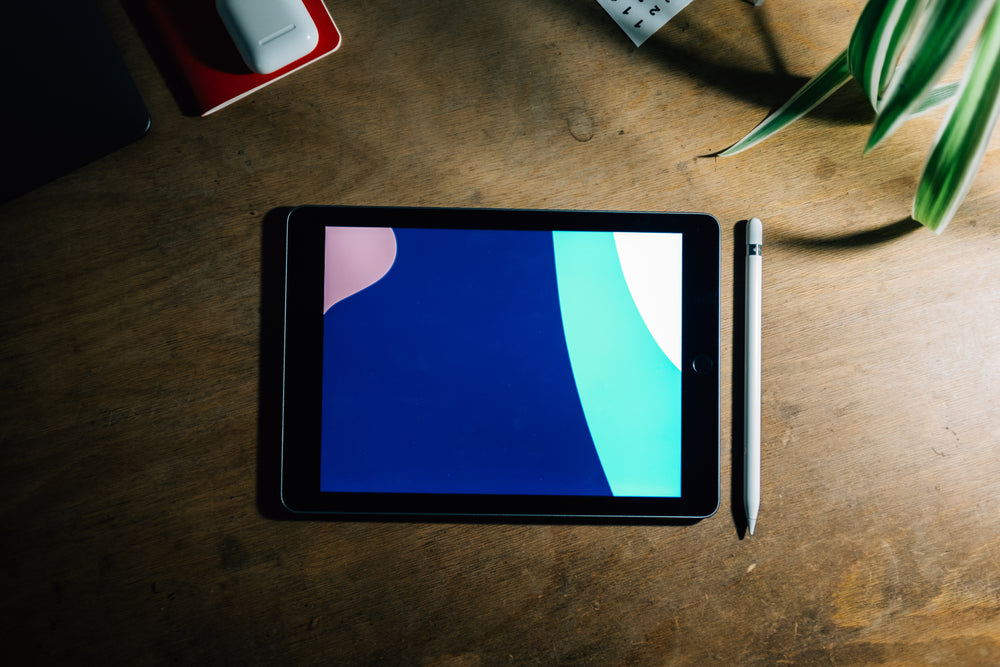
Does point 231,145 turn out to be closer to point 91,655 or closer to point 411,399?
point 411,399

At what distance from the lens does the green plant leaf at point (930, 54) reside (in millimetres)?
424

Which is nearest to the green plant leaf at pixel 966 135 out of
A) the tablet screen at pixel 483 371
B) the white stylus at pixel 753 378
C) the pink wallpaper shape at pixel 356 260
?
the white stylus at pixel 753 378

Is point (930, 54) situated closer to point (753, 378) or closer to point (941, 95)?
point (941, 95)

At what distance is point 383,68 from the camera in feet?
2.10

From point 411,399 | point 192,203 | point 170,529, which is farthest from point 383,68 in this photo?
point 170,529

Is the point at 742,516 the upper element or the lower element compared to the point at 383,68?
lower

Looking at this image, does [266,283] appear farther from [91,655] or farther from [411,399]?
[91,655]

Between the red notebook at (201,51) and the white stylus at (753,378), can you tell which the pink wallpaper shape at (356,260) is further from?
the white stylus at (753,378)

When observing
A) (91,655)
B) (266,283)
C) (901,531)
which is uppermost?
(266,283)

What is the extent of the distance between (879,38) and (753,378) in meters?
0.33

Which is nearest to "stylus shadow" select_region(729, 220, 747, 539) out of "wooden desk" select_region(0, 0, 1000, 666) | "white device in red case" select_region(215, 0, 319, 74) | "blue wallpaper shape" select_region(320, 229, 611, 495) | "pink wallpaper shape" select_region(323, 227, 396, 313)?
"wooden desk" select_region(0, 0, 1000, 666)

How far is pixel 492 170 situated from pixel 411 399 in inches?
10.3

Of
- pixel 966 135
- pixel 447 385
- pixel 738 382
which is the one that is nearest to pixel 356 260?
pixel 447 385

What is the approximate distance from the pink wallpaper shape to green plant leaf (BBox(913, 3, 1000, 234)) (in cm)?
51
